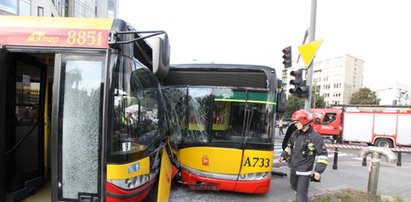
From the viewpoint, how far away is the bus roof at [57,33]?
9.95 ft

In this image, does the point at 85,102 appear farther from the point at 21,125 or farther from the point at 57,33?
the point at 21,125

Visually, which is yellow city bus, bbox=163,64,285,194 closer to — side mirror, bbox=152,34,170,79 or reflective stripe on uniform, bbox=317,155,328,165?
reflective stripe on uniform, bbox=317,155,328,165

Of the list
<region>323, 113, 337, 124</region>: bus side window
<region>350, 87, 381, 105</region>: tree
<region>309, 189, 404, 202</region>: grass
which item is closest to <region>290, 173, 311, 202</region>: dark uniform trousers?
<region>309, 189, 404, 202</region>: grass

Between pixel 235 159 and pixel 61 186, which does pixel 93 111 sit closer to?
pixel 61 186

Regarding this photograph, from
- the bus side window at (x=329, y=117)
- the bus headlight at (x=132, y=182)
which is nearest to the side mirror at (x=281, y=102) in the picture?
the bus headlight at (x=132, y=182)

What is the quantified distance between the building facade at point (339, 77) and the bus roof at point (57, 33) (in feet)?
298

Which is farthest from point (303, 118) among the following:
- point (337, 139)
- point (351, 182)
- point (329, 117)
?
point (329, 117)

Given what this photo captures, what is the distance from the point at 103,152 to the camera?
9.58ft

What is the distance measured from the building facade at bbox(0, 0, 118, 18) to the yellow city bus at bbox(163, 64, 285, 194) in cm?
1215

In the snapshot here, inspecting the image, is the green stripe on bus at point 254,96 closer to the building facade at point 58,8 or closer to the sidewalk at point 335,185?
the sidewalk at point 335,185

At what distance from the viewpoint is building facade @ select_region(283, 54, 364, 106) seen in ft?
296

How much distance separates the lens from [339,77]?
91.6 meters

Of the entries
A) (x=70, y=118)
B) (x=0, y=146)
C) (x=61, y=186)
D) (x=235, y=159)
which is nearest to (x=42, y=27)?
(x=70, y=118)

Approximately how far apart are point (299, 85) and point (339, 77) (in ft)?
310
